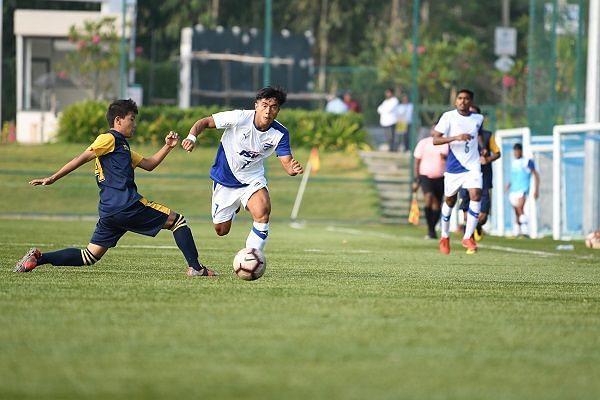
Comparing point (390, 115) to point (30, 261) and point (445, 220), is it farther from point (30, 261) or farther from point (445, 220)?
point (30, 261)

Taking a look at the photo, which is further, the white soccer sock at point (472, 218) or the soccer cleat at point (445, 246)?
the white soccer sock at point (472, 218)

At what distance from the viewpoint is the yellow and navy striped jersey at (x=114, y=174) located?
1190 cm

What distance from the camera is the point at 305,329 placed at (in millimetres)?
8000

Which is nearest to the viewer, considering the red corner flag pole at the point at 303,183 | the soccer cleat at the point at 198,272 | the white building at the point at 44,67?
the soccer cleat at the point at 198,272

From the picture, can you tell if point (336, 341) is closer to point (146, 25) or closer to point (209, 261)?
point (209, 261)

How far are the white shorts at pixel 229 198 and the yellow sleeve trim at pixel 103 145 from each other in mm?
1655

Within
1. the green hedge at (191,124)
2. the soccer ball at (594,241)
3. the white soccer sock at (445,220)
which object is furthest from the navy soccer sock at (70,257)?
the green hedge at (191,124)

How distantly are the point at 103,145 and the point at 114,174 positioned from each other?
0.27 m

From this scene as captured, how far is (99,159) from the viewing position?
39.2ft

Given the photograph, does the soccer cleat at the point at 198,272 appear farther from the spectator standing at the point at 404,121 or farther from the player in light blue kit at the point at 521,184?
the spectator standing at the point at 404,121

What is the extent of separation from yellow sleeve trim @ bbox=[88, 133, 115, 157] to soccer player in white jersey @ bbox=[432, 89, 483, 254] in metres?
6.81

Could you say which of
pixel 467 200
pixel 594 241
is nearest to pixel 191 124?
pixel 467 200

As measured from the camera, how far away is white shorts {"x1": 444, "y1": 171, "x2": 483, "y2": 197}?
721 inches

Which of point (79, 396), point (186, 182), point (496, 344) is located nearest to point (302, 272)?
point (496, 344)
